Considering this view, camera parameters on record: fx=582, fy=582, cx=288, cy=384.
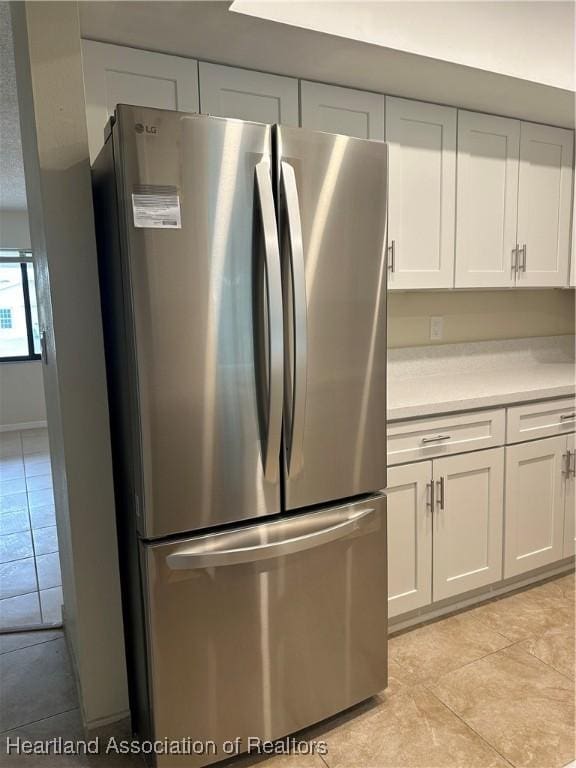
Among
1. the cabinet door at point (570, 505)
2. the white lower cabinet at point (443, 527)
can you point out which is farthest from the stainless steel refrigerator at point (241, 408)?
the cabinet door at point (570, 505)

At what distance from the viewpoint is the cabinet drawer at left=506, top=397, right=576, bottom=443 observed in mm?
2533

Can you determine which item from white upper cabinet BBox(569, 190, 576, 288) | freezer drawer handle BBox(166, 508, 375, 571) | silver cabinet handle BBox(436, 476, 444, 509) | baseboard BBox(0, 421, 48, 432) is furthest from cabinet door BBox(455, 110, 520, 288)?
baseboard BBox(0, 421, 48, 432)

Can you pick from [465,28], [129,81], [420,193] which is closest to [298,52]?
[129,81]

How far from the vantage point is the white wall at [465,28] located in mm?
1895

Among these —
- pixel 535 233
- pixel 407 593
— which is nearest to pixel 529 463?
pixel 407 593

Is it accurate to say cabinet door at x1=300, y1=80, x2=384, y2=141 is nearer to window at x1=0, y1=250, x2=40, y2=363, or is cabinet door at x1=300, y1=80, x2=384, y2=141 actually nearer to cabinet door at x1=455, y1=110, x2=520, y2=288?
cabinet door at x1=455, y1=110, x2=520, y2=288

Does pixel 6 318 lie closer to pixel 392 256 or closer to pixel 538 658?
pixel 392 256

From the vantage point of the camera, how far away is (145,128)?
140 centimetres

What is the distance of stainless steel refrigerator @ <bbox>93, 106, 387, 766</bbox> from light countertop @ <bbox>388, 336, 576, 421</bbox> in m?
0.58

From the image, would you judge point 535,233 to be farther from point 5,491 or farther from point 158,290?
point 5,491

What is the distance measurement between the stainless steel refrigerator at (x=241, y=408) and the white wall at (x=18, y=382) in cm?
543

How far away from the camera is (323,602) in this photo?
178cm

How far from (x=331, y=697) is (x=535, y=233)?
2.40m

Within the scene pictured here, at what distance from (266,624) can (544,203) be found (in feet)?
8.25
